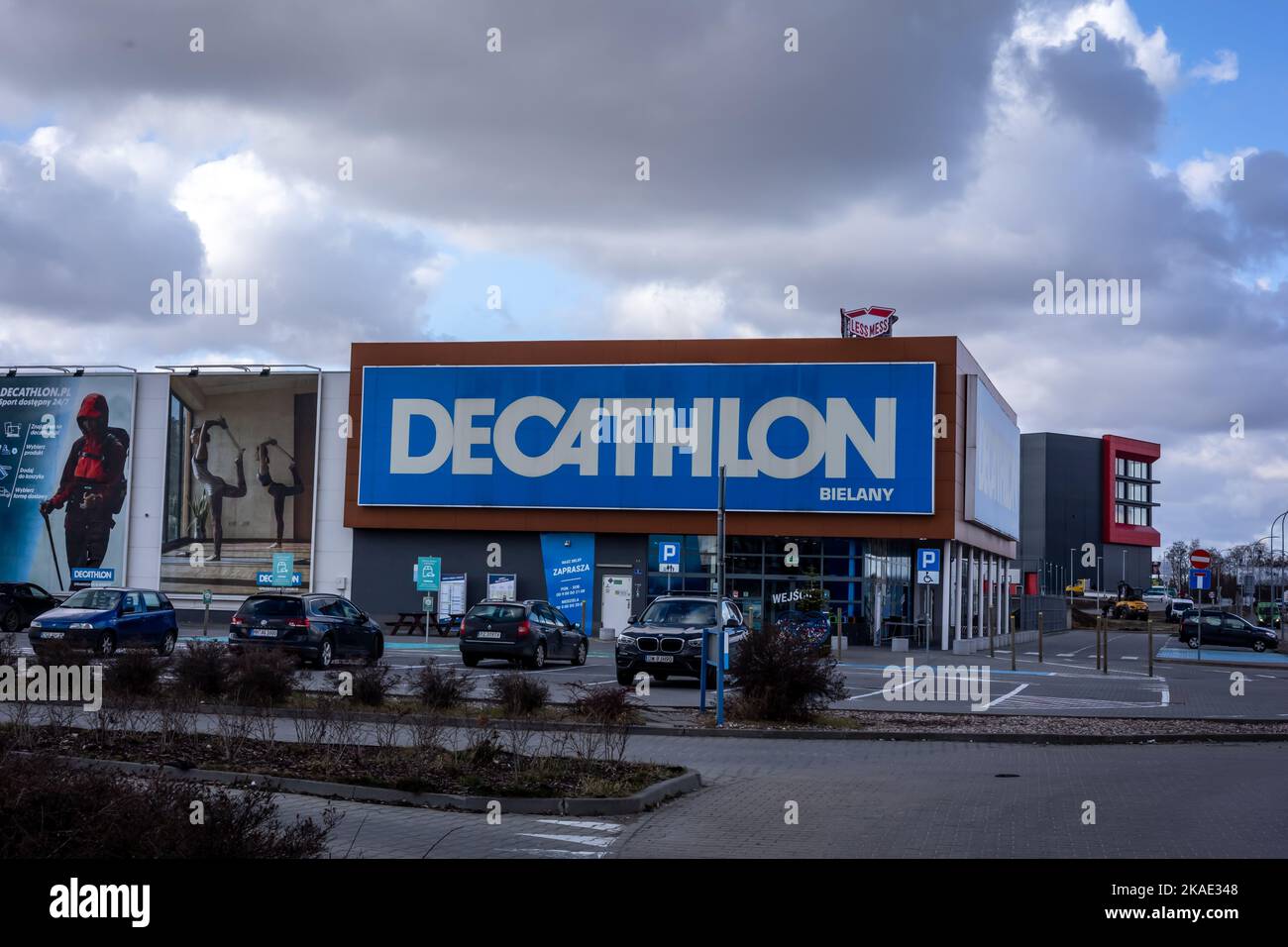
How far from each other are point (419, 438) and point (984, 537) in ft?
77.1

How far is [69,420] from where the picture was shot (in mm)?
52406

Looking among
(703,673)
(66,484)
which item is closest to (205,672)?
(703,673)

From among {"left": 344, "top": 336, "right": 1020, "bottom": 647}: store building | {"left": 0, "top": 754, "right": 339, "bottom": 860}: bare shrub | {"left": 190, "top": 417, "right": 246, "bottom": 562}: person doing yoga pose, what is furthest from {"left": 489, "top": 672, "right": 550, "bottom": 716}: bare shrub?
{"left": 190, "top": 417, "right": 246, "bottom": 562}: person doing yoga pose

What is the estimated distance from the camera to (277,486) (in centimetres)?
5100

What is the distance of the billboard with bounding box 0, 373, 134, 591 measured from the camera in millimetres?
51781

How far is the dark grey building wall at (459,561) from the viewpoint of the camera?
1890 inches

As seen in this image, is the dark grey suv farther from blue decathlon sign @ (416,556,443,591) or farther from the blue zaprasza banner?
blue decathlon sign @ (416,556,443,591)

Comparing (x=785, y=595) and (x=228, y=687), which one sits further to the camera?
(x=785, y=595)

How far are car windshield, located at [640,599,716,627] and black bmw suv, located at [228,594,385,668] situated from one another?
5.71m

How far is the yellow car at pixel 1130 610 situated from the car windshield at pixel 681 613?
7896 cm

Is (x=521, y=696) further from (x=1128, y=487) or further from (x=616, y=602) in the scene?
(x=1128, y=487)

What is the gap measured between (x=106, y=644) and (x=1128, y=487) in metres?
123
